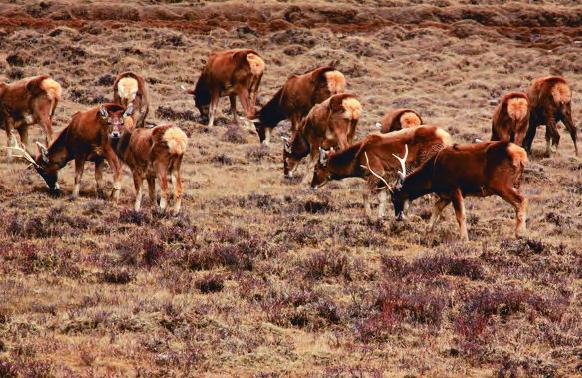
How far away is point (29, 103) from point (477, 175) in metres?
12.2

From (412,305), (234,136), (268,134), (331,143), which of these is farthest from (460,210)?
(234,136)

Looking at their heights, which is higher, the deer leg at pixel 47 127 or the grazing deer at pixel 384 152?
the grazing deer at pixel 384 152

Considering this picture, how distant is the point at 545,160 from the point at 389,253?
1181cm

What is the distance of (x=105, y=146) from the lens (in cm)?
1727

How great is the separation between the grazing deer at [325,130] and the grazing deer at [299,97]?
341cm

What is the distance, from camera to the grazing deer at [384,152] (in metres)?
16.2

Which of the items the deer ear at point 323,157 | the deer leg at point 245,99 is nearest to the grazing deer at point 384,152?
the deer ear at point 323,157

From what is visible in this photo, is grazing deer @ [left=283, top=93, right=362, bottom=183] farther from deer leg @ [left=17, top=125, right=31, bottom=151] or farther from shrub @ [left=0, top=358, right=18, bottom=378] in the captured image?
shrub @ [left=0, top=358, right=18, bottom=378]

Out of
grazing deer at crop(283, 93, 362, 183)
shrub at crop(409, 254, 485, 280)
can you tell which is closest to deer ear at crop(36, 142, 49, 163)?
grazing deer at crop(283, 93, 362, 183)

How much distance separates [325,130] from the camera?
20.1 metres

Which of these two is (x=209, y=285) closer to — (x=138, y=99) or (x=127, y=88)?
(x=127, y=88)

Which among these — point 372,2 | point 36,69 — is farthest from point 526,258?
point 372,2

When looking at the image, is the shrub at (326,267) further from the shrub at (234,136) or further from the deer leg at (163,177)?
the shrub at (234,136)

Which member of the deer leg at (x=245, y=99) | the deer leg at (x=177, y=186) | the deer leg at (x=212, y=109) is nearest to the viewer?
the deer leg at (x=177, y=186)
